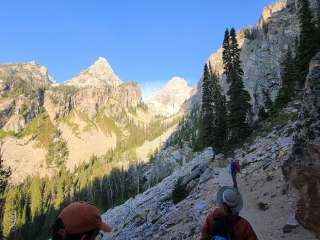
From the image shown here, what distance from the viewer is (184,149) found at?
7259 inches

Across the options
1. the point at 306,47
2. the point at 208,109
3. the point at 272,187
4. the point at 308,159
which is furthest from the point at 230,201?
the point at 208,109

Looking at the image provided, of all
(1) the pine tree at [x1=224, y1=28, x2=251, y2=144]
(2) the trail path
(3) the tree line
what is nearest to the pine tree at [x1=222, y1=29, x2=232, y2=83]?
(3) the tree line

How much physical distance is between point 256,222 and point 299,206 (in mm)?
4829

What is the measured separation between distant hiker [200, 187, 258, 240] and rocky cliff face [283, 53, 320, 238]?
11.0 meters

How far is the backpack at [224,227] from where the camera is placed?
5680mm

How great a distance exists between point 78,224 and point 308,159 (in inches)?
551

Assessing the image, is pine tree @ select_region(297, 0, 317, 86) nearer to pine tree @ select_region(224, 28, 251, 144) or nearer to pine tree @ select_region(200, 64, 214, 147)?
pine tree @ select_region(224, 28, 251, 144)

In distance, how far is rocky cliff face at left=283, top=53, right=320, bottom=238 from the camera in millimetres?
16109

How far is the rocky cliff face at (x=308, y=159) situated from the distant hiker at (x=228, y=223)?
11.0 meters

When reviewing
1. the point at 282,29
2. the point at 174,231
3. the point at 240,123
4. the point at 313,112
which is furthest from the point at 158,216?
the point at 282,29

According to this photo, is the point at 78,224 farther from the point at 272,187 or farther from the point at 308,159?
the point at 272,187

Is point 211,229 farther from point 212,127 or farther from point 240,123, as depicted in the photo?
point 212,127

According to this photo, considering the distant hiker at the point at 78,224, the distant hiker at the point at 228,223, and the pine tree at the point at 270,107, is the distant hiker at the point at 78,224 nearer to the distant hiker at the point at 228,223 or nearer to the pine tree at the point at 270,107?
the distant hiker at the point at 228,223

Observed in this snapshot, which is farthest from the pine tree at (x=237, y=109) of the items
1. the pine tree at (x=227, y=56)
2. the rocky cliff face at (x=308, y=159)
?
the rocky cliff face at (x=308, y=159)
